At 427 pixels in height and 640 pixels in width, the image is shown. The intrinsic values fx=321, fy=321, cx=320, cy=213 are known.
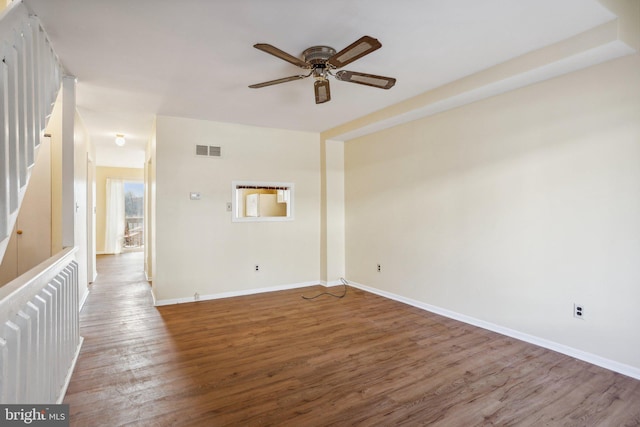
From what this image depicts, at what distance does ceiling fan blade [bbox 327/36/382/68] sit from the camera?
2014 mm

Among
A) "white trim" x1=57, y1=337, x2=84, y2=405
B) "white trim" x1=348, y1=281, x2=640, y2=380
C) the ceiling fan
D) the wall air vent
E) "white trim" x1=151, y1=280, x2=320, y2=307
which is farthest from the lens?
the wall air vent

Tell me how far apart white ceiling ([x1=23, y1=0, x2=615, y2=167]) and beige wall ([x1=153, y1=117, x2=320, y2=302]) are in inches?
36.8

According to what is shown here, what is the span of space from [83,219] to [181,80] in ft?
10.1

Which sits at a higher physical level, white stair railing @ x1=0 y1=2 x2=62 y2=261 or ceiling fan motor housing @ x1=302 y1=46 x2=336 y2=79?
ceiling fan motor housing @ x1=302 y1=46 x2=336 y2=79

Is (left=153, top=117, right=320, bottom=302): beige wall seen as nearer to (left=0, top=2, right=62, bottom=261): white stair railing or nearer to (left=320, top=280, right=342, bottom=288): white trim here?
(left=320, top=280, right=342, bottom=288): white trim

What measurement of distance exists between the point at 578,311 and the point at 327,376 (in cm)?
226

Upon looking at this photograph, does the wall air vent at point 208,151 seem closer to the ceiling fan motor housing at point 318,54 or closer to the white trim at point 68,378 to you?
the ceiling fan motor housing at point 318,54

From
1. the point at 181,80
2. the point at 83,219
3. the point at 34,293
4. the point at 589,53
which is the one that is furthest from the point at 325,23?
the point at 83,219

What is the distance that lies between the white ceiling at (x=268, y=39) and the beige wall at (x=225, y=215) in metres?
0.93

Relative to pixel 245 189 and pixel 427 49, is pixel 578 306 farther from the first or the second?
pixel 245 189

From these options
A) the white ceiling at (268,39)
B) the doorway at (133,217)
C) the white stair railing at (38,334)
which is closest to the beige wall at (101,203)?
the doorway at (133,217)
